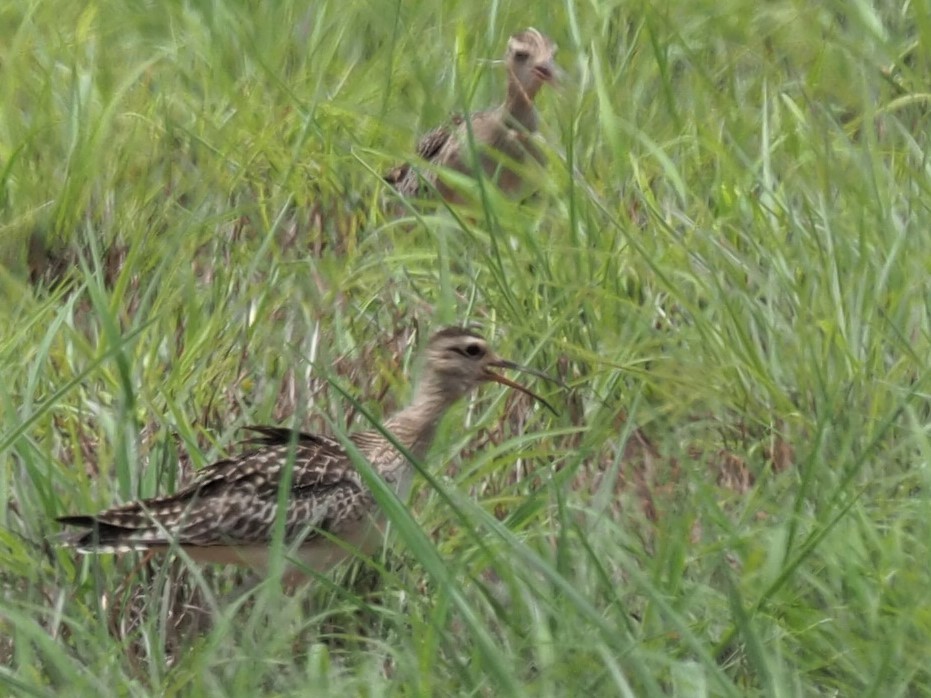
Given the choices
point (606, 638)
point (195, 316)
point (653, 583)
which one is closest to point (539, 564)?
point (606, 638)

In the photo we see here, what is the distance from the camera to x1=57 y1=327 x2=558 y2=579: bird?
6.43 metres

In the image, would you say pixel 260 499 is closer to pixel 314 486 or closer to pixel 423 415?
pixel 314 486

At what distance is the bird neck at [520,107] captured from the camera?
30.4ft

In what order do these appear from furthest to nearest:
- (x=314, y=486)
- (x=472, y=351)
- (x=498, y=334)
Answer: (x=498, y=334) → (x=472, y=351) → (x=314, y=486)

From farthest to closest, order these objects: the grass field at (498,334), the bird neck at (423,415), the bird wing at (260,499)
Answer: the bird neck at (423,415), the bird wing at (260,499), the grass field at (498,334)

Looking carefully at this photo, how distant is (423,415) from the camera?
6957mm

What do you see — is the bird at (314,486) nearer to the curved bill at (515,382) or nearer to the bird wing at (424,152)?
the curved bill at (515,382)

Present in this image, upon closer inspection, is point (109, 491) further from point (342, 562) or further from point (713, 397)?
point (713, 397)

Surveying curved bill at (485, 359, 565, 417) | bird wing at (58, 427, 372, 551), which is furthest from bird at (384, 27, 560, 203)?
bird wing at (58, 427, 372, 551)

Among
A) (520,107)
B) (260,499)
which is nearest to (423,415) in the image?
(260,499)

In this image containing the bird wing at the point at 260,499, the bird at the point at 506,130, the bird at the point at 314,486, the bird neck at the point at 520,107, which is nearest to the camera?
the bird wing at the point at 260,499

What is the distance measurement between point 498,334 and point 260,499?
1.09m

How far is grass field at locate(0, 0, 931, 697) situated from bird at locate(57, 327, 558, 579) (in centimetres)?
12

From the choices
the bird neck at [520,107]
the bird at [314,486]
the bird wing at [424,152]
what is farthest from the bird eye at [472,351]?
the bird neck at [520,107]
